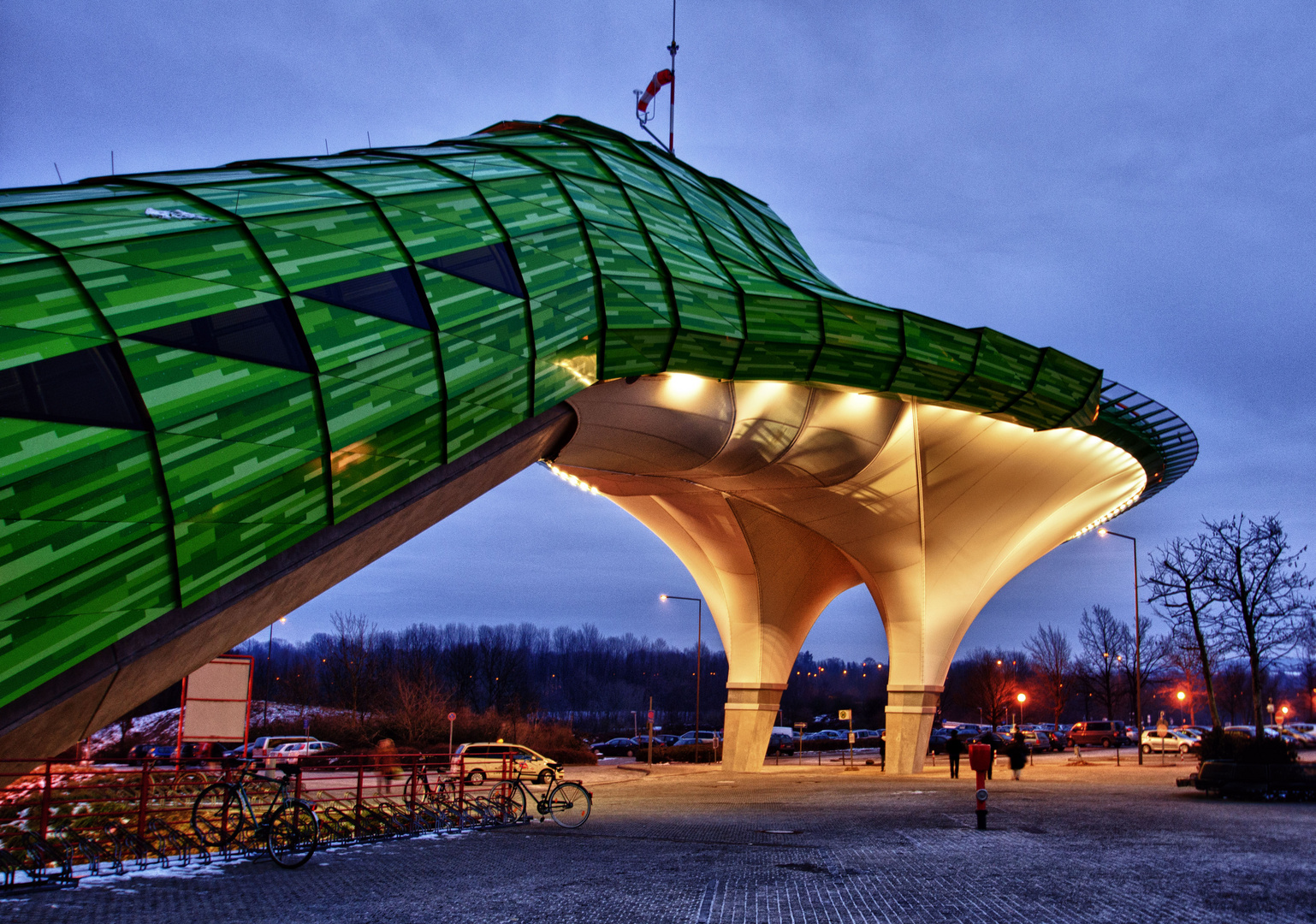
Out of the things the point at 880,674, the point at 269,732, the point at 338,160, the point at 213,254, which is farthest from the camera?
the point at 880,674

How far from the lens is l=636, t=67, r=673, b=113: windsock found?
3114cm

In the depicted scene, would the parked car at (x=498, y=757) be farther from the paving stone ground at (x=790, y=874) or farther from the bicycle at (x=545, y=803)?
the paving stone ground at (x=790, y=874)

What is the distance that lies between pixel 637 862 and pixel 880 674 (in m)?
166

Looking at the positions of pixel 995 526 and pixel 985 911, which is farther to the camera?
pixel 995 526

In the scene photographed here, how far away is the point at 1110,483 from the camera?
33156mm

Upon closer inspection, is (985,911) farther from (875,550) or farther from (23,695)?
(875,550)

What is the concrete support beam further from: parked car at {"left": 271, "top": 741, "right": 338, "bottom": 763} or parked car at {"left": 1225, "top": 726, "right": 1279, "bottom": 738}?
parked car at {"left": 271, "top": 741, "right": 338, "bottom": 763}

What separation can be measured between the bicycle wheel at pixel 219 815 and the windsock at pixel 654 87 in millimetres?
24293

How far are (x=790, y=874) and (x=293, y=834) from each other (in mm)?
6190

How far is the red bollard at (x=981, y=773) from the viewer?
1541 centimetres

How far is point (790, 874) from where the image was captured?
452 inches

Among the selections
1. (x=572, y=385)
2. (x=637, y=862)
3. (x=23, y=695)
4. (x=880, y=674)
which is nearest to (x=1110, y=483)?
(x=572, y=385)

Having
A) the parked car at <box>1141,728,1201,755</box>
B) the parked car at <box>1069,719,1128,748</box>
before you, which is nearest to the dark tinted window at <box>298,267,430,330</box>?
the parked car at <box>1141,728,1201,755</box>

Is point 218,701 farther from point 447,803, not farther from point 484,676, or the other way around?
point 484,676
